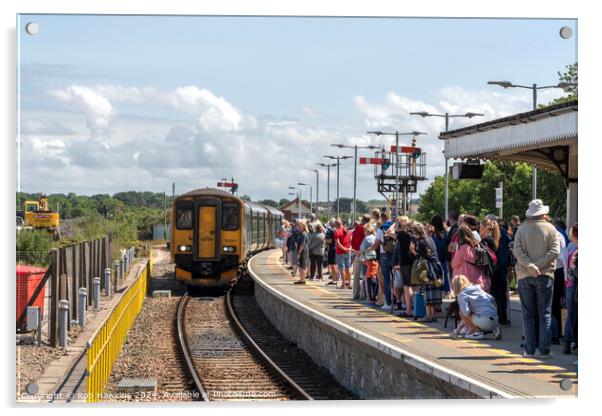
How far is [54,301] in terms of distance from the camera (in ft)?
48.2

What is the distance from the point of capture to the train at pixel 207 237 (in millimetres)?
26422

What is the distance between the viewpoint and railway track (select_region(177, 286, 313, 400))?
12148 mm

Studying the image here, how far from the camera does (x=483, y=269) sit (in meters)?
13.1

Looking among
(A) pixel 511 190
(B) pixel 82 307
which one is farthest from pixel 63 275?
(A) pixel 511 190

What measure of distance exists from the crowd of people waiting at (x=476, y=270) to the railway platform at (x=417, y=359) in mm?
270

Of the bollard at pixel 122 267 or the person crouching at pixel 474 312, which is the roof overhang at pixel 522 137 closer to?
the person crouching at pixel 474 312

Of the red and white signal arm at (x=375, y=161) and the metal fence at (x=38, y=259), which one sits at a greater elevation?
the red and white signal arm at (x=375, y=161)

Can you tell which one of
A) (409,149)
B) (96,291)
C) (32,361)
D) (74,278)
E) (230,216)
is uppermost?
(409,149)

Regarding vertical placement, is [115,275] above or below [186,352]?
above

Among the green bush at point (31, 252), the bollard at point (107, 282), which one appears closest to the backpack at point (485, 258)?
the green bush at point (31, 252)

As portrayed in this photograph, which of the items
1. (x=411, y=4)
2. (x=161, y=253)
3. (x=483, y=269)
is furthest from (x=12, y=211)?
(x=161, y=253)

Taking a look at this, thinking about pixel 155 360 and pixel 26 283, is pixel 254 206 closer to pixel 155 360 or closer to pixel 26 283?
pixel 155 360

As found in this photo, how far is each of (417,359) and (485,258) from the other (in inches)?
A: 138

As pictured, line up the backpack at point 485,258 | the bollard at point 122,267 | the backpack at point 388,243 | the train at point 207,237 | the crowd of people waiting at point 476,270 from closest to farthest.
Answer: the crowd of people waiting at point 476,270, the backpack at point 485,258, the backpack at point 388,243, the train at point 207,237, the bollard at point 122,267
